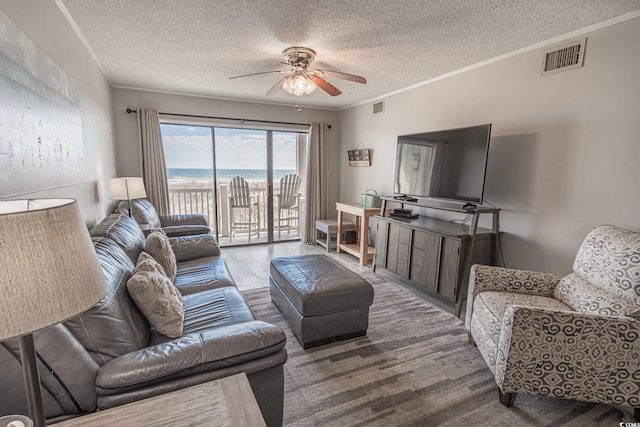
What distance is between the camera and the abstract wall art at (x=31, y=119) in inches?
50.2

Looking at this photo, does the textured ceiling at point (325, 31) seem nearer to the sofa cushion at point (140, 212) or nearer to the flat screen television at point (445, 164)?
the flat screen television at point (445, 164)

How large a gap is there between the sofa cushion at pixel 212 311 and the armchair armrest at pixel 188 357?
1.28 feet

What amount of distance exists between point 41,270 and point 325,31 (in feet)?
7.99

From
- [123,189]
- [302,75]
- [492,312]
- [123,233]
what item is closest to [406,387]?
[492,312]

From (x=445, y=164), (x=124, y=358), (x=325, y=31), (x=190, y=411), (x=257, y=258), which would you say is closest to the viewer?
(x=190, y=411)

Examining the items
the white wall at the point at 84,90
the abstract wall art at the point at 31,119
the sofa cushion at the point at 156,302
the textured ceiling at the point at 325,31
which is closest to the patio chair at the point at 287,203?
the textured ceiling at the point at 325,31

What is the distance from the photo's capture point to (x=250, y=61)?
3059 mm

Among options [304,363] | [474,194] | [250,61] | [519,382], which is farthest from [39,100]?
[474,194]

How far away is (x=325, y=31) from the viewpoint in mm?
2377

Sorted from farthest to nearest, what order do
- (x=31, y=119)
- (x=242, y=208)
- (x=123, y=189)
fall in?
(x=242, y=208) → (x=123, y=189) → (x=31, y=119)

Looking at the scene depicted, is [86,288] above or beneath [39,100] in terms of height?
beneath

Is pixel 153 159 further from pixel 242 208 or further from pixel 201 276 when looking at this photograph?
pixel 201 276

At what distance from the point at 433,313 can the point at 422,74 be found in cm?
259

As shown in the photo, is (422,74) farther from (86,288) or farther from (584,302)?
(86,288)
